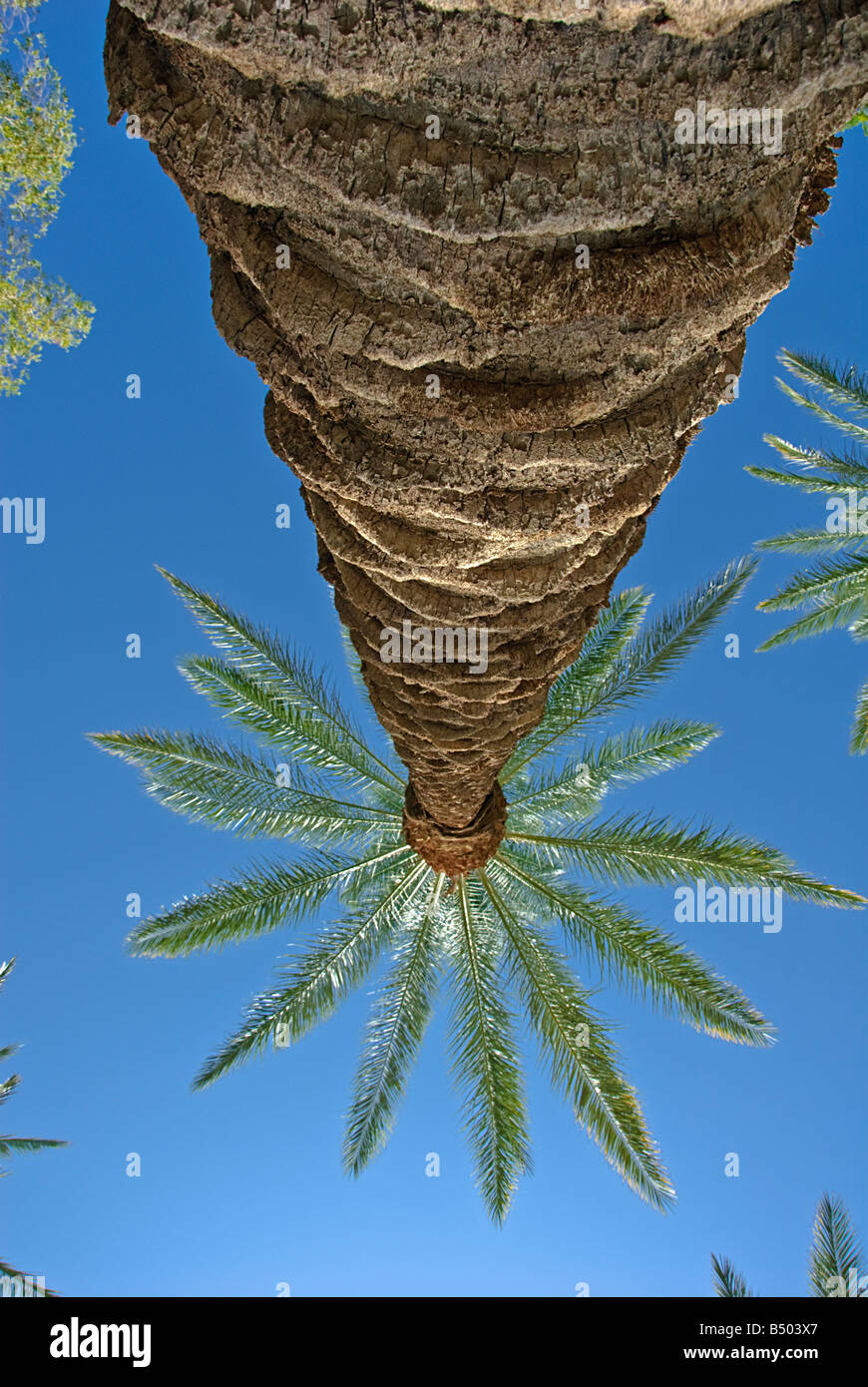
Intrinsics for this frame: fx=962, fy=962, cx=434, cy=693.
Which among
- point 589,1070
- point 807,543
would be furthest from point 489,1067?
point 807,543

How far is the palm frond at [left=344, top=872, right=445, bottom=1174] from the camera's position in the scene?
874cm

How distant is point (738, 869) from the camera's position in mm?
7855

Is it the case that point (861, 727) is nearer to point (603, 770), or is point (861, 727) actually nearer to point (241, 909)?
point (603, 770)

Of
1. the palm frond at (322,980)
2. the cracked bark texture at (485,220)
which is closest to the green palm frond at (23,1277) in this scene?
the palm frond at (322,980)

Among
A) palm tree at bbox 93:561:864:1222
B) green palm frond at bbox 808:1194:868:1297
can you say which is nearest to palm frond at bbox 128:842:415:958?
palm tree at bbox 93:561:864:1222

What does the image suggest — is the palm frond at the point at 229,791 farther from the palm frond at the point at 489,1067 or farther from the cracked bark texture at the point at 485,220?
the cracked bark texture at the point at 485,220

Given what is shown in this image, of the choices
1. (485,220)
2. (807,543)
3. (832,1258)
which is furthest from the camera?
(807,543)

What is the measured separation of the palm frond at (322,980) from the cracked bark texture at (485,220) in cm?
632

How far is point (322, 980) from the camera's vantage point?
862cm

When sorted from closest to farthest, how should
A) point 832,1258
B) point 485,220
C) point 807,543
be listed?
point 485,220 → point 832,1258 → point 807,543

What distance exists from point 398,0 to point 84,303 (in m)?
9.74

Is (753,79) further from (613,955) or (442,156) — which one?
(613,955)

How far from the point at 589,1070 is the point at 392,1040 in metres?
1.95

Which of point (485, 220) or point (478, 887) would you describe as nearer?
point (485, 220)
